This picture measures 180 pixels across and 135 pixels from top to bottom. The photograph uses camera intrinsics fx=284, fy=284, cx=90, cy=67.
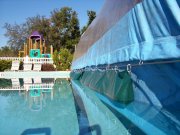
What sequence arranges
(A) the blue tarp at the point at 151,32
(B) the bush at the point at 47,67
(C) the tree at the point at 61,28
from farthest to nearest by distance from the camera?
(C) the tree at the point at 61,28, (B) the bush at the point at 47,67, (A) the blue tarp at the point at 151,32

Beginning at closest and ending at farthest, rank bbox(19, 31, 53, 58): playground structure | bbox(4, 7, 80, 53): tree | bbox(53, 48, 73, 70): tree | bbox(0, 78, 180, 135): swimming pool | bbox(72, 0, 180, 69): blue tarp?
1. bbox(72, 0, 180, 69): blue tarp
2. bbox(0, 78, 180, 135): swimming pool
3. bbox(53, 48, 73, 70): tree
4. bbox(19, 31, 53, 58): playground structure
5. bbox(4, 7, 80, 53): tree

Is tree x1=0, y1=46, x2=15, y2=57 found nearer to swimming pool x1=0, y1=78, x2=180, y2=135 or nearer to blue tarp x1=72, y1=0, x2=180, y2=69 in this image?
swimming pool x1=0, y1=78, x2=180, y2=135

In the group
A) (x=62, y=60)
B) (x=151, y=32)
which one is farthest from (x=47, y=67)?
(x=151, y=32)

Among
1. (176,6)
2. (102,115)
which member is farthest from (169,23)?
(102,115)

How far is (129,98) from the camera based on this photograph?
154 inches

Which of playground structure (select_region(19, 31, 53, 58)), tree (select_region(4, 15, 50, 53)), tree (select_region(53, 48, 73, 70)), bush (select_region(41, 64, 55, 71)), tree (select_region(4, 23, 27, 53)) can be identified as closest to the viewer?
bush (select_region(41, 64, 55, 71))

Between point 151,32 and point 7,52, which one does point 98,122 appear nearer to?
point 151,32

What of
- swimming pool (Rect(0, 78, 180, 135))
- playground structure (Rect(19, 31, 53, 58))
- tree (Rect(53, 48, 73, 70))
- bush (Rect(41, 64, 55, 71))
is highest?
playground structure (Rect(19, 31, 53, 58))

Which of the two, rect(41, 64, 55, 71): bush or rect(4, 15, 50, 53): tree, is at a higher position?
rect(4, 15, 50, 53): tree

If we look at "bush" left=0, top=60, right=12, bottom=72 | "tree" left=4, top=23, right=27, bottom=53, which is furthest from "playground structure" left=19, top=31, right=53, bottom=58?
"tree" left=4, top=23, right=27, bottom=53

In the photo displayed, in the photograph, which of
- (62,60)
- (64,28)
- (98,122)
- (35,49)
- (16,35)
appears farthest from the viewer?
(16,35)

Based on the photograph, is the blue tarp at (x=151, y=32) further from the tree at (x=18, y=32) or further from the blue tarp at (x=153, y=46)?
the tree at (x=18, y=32)

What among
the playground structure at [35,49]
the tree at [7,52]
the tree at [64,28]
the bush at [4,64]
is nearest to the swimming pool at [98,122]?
the bush at [4,64]

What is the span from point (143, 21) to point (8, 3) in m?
23.5
